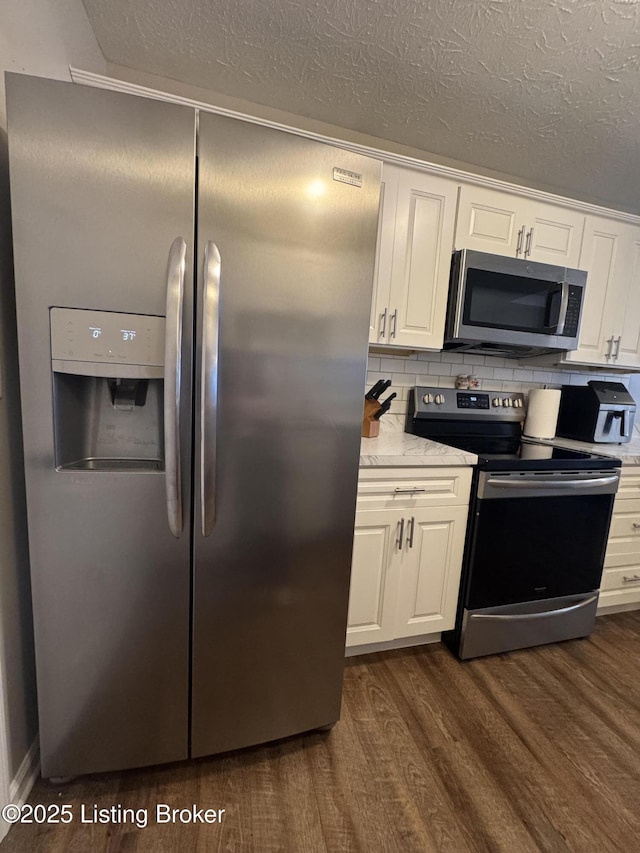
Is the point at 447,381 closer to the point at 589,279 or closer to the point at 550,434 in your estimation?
the point at 550,434

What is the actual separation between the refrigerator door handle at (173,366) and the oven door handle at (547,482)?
4.25 feet

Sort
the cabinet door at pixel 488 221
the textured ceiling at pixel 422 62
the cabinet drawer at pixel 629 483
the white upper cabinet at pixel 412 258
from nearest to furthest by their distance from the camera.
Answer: the textured ceiling at pixel 422 62
the white upper cabinet at pixel 412 258
the cabinet door at pixel 488 221
the cabinet drawer at pixel 629 483

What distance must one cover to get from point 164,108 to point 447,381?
6.16 feet

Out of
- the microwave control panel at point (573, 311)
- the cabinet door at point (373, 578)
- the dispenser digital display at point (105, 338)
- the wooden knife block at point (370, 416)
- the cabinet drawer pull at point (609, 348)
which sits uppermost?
the microwave control panel at point (573, 311)

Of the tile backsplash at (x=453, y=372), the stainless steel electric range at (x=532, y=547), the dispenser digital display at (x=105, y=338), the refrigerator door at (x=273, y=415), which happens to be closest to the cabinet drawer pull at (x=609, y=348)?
the tile backsplash at (x=453, y=372)

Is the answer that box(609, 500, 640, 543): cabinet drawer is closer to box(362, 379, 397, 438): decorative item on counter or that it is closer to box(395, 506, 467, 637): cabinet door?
box(395, 506, 467, 637): cabinet door

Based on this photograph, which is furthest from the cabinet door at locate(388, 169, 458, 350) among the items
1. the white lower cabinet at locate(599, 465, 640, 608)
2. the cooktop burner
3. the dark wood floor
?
the dark wood floor

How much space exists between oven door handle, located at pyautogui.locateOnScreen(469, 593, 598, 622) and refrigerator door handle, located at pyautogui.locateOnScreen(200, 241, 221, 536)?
1420 millimetres

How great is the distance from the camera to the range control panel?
221cm

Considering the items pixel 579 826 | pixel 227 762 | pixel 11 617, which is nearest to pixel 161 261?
pixel 11 617

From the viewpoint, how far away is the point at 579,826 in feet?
3.75

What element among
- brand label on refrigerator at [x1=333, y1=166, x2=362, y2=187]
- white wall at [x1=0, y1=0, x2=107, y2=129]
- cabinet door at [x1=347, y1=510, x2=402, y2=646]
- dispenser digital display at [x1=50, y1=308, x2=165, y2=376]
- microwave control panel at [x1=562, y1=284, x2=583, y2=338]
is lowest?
cabinet door at [x1=347, y1=510, x2=402, y2=646]

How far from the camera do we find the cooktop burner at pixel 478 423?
1.97 metres

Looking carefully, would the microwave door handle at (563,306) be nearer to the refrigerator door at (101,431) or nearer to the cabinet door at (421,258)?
the cabinet door at (421,258)
